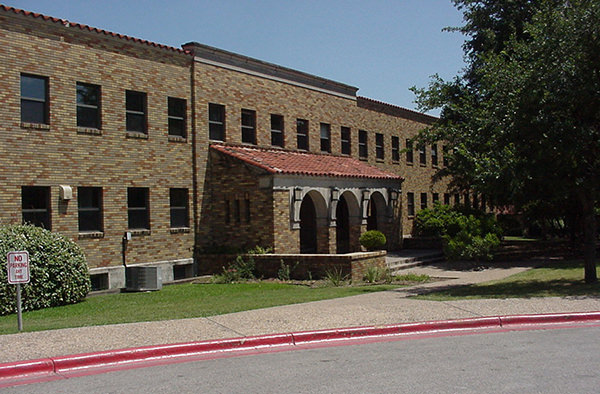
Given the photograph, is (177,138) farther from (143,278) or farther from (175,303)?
(175,303)

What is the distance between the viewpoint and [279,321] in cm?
1091

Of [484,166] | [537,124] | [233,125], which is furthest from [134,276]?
[537,124]

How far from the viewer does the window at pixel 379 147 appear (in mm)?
32219

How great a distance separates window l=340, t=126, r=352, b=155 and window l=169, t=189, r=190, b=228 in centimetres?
1042

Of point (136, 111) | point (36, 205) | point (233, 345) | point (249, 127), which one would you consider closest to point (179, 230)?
point (136, 111)

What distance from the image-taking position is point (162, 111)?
2050 centimetres

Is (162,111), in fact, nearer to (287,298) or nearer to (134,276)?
(134,276)

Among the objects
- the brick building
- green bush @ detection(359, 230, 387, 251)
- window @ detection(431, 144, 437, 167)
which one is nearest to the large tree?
green bush @ detection(359, 230, 387, 251)

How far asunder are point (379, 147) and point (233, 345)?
79.0 feet

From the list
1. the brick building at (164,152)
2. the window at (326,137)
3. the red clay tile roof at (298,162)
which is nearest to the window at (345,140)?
the brick building at (164,152)

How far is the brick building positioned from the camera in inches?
674

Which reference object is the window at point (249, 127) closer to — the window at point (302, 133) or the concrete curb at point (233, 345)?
the window at point (302, 133)

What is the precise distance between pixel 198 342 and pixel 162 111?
12700 mm

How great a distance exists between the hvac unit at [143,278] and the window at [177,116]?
18.1 feet
